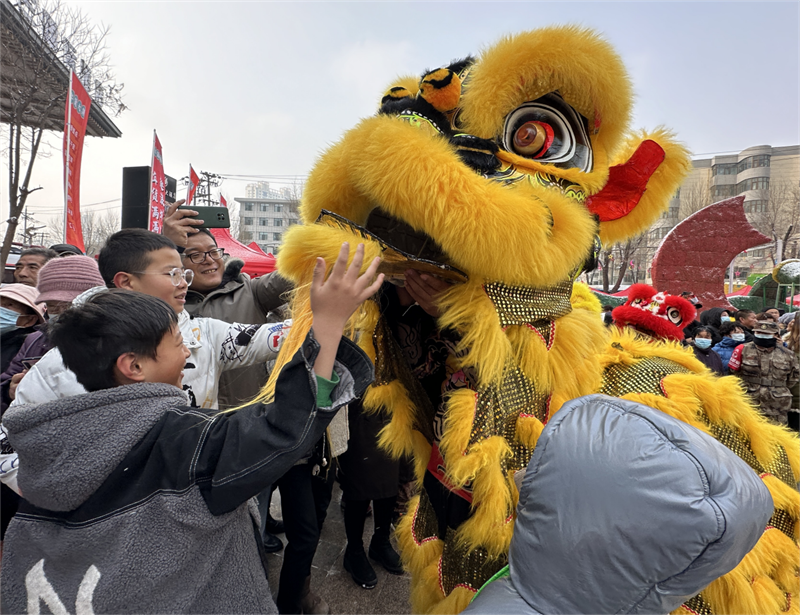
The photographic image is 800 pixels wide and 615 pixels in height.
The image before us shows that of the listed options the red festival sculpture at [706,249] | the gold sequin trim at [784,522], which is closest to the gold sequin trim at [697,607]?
the gold sequin trim at [784,522]

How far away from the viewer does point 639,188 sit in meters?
1.47

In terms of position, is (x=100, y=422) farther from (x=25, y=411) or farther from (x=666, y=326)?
(x=666, y=326)

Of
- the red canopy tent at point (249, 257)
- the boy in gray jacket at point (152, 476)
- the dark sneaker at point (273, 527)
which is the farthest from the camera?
the red canopy tent at point (249, 257)

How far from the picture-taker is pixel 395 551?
109 inches

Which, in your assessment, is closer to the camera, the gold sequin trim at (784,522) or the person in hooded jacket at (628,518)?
the person in hooded jacket at (628,518)

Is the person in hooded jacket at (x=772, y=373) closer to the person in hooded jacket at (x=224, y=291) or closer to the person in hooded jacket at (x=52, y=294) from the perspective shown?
the person in hooded jacket at (x=224, y=291)

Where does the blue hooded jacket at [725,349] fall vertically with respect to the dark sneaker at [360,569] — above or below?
above

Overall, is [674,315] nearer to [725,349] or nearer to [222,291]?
[222,291]

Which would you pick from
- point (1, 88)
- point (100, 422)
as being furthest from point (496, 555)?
point (1, 88)

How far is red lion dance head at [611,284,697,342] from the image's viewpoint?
235cm

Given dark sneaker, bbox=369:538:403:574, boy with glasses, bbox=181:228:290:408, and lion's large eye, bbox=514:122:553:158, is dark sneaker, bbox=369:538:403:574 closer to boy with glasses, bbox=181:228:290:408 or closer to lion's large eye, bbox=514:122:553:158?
boy with glasses, bbox=181:228:290:408

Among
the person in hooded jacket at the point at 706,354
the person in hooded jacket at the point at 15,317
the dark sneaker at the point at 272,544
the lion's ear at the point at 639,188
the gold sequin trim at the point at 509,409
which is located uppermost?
the lion's ear at the point at 639,188

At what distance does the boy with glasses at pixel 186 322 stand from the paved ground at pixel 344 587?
1446mm

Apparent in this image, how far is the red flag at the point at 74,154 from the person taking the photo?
16.6ft
